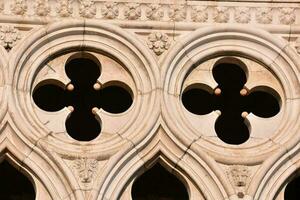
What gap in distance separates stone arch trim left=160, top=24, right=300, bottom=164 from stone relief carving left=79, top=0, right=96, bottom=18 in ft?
2.74

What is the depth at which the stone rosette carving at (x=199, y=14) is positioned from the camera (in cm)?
2275

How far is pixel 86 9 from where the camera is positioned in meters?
22.7

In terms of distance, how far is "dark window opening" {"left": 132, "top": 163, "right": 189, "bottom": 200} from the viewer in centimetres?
2316

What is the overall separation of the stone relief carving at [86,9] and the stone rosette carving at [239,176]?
2.02 m

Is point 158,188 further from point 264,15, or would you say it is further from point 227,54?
point 264,15

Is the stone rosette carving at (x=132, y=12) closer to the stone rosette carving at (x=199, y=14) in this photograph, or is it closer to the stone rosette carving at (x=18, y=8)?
the stone rosette carving at (x=199, y=14)

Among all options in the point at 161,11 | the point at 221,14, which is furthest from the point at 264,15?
the point at 161,11

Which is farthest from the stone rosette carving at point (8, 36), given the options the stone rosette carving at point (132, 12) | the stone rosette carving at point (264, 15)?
the stone rosette carving at point (264, 15)

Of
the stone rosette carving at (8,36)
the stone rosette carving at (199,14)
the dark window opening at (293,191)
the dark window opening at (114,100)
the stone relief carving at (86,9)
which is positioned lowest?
the dark window opening at (293,191)

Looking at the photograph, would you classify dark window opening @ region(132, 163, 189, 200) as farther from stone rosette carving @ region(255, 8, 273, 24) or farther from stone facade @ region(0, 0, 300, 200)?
stone rosette carving @ region(255, 8, 273, 24)

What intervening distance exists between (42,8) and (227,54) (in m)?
1.82

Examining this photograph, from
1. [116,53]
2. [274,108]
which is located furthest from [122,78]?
[274,108]

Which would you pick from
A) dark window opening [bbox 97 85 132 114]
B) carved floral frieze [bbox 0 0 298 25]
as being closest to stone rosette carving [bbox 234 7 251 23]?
carved floral frieze [bbox 0 0 298 25]

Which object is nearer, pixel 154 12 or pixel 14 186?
pixel 154 12
